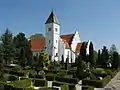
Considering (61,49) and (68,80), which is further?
(61,49)

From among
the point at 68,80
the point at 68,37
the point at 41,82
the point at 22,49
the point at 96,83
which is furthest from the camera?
the point at 68,37

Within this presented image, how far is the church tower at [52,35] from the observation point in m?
67.8

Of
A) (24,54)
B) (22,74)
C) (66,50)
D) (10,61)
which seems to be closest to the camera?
(22,74)

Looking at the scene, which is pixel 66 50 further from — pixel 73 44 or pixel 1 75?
pixel 1 75

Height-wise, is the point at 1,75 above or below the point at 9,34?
below

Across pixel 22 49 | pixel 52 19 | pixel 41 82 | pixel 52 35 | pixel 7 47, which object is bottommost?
pixel 41 82

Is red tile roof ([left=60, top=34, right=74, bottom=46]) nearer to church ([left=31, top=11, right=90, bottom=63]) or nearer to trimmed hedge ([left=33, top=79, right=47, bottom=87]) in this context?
church ([left=31, top=11, right=90, bottom=63])

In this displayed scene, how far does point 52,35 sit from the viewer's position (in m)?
67.9

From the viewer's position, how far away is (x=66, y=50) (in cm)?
6888

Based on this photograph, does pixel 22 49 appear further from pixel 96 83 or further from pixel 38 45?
pixel 96 83

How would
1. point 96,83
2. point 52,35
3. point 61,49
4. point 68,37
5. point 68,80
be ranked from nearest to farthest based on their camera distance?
point 96,83 → point 68,80 → point 52,35 → point 61,49 → point 68,37

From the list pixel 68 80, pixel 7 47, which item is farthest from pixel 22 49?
pixel 68 80

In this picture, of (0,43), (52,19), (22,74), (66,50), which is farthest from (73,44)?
(22,74)

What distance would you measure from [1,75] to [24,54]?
95.8 ft
